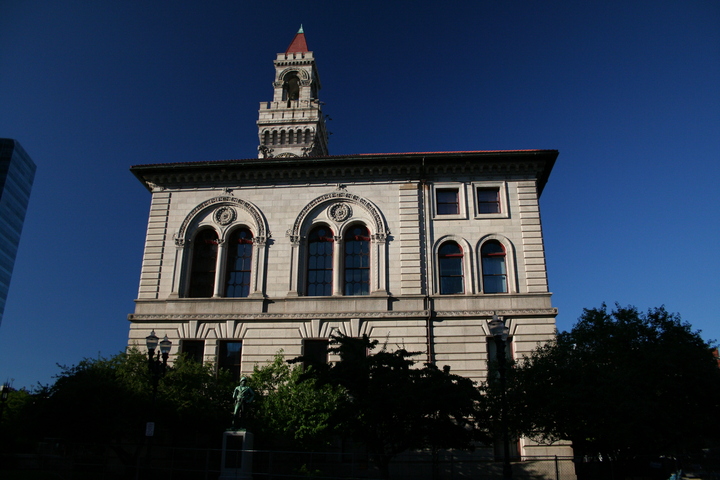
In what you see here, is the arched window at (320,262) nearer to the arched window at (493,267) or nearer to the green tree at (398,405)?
the arched window at (493,267)

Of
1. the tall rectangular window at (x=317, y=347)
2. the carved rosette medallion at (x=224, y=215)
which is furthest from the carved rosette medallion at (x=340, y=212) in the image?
the tall rectangular window at (x=317, y=347)

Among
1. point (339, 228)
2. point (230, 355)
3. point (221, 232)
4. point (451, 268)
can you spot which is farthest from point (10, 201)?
point (451, 268)

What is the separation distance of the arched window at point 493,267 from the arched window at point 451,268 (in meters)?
1.16

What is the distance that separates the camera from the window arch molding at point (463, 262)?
26.7 m

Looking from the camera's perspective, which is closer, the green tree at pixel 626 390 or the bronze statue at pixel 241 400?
the green tree at pixel 626 390

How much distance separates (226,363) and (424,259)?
11.1 meters

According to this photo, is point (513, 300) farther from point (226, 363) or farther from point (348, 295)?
point (226, 363)

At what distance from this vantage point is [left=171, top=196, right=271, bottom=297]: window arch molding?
27.9 metres

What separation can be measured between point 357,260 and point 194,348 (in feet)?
30.5

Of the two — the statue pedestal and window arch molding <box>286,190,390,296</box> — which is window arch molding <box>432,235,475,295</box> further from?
the statue pedestal

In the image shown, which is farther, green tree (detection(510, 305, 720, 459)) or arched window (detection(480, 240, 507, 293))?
arched window (detection(480, 240, 507, 293))

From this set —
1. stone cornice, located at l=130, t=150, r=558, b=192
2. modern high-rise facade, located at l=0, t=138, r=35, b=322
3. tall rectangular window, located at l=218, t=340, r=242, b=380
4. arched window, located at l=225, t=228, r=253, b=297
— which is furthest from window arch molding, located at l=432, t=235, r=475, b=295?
modern high-rise facade, located at l=0, t=138, r=35, b=322

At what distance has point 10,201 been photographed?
414 feet

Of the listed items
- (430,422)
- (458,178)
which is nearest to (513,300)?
(458,178)
